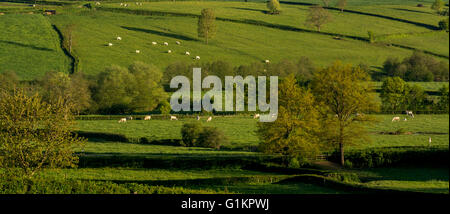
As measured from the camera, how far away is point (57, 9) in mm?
174000

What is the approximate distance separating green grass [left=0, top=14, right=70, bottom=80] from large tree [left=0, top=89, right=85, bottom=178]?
76218 mm

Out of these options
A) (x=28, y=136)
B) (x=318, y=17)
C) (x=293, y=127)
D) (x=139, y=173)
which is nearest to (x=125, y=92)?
(x=139, y=173)

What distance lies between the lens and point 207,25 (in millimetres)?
159000

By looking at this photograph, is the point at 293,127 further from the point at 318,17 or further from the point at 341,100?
the point at 318,17

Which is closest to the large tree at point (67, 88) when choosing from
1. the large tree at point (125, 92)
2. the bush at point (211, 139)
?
the large tree at point (125, 92)

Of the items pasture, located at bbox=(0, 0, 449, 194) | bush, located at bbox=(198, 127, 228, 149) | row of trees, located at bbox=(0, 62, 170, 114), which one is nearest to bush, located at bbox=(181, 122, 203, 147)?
bush, located at bbox=(198, 127, 228, 149)

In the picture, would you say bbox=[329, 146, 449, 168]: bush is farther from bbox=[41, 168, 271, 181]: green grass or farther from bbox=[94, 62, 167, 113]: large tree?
bbox=[94, 62, 167, 113]: large tree

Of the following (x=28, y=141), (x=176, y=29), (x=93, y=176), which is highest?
(x=176, y=29)

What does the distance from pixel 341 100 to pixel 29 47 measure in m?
102

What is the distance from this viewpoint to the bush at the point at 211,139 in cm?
7062

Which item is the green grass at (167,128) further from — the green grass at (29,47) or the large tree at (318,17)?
the large tree at (318,17)
